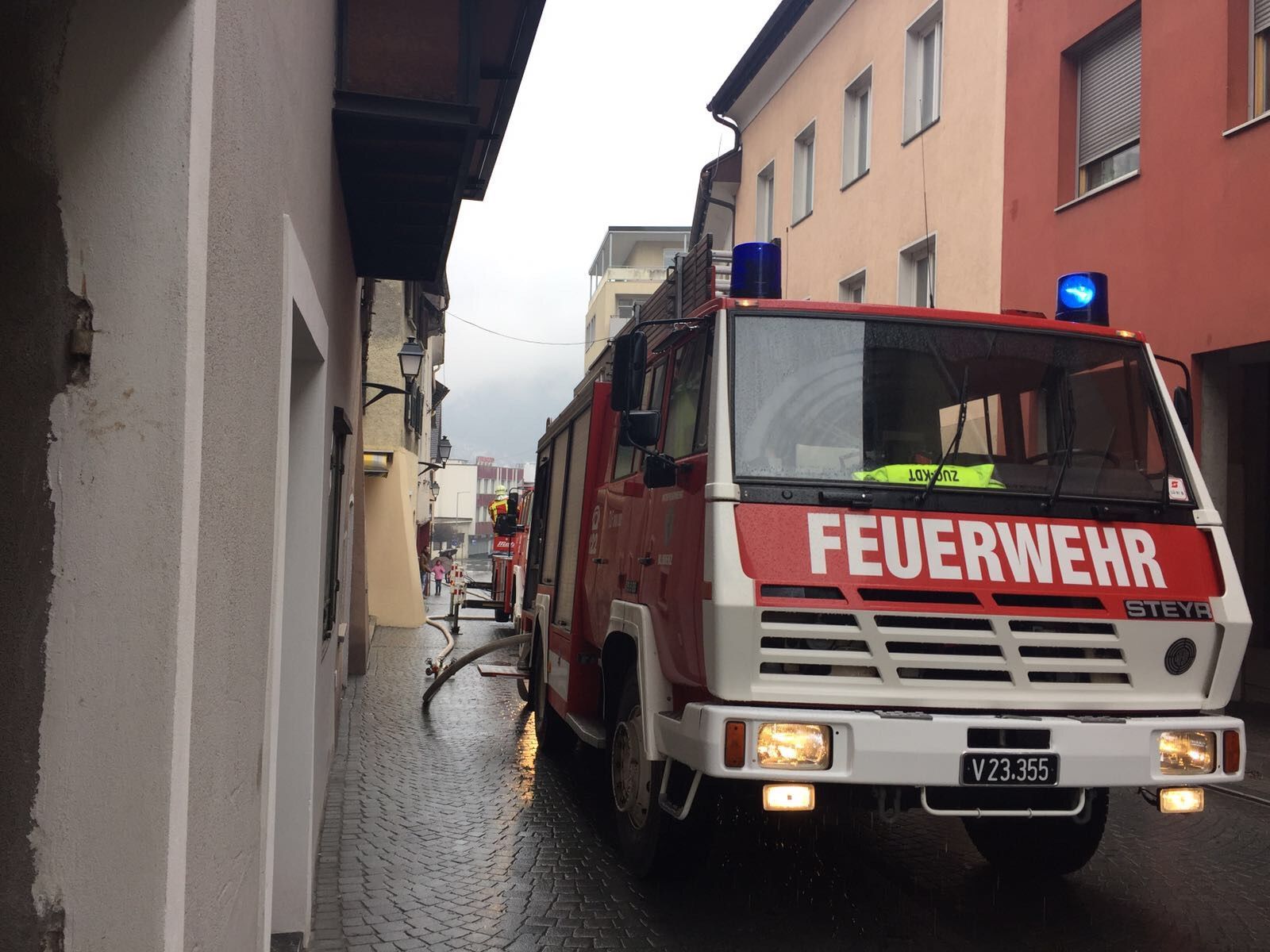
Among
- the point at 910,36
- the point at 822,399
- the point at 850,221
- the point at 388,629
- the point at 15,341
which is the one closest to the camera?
the point at 15,341

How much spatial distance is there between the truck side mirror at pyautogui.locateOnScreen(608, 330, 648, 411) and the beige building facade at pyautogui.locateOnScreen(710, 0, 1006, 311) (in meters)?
9.32

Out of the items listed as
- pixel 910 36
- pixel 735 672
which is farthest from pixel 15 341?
pixel 910 36

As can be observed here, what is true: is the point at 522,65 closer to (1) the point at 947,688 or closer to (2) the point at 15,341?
(1) the point at 947,688

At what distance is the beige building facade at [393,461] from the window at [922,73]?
316 inches

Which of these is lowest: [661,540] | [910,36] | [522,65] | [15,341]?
[661,540]

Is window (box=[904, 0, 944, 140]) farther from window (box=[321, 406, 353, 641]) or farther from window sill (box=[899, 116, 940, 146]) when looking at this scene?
window (box=[321, 406, 353, 641])

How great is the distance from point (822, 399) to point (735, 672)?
4.11 ft

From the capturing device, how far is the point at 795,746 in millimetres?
4438

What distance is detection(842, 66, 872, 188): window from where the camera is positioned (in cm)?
1884

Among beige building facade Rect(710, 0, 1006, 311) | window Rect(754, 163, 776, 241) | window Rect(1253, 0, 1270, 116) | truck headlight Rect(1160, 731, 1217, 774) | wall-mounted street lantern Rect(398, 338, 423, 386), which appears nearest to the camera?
truck headlight Rect(1160, 731, 1217, 774)

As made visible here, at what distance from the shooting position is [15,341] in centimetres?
205

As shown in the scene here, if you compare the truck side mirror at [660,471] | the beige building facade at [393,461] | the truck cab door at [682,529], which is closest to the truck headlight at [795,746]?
the truck cab door at [682,529]

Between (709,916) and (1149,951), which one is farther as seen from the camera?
(709,916)

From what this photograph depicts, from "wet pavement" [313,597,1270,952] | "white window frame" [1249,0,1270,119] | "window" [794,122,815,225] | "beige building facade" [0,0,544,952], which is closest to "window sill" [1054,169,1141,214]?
"white window frame" [1249,0,1270,119]
